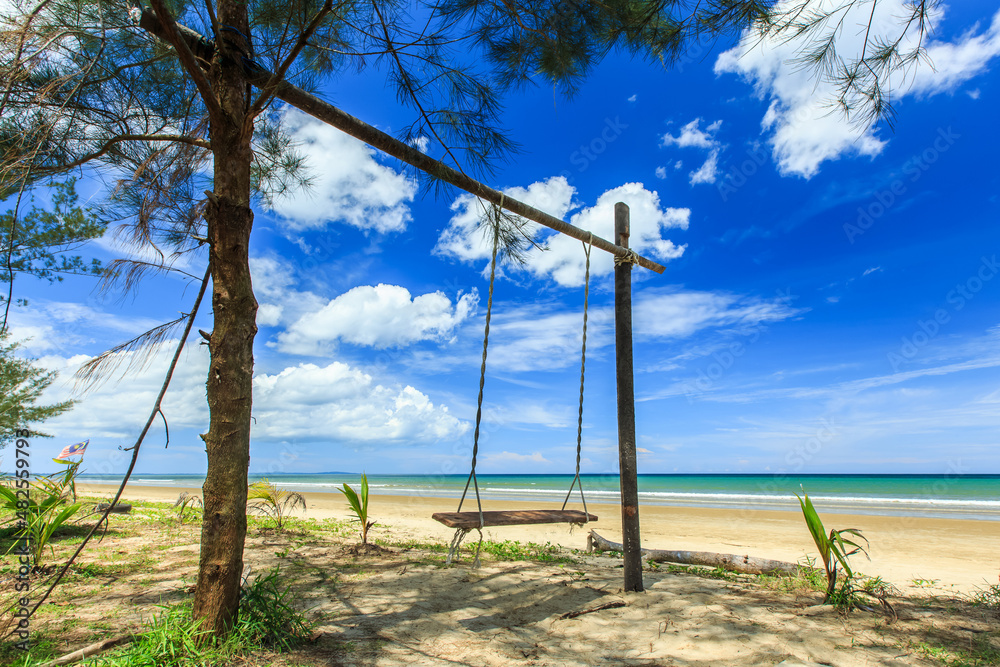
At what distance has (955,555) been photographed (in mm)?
6488

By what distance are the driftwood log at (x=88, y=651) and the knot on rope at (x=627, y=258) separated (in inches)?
152

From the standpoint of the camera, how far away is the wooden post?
3.56m

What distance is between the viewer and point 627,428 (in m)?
3.72

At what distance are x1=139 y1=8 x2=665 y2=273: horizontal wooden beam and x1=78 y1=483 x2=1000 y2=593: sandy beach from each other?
14.1 feet

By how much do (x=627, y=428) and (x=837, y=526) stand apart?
8781mm

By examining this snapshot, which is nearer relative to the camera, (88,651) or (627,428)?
(88,651)

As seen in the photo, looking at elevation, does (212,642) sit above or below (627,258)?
below

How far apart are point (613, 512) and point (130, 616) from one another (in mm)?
10884

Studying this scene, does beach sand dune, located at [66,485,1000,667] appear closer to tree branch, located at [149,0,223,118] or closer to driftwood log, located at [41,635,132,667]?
driftwood log, located at [41,635,132,667]

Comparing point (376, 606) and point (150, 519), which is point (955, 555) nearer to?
point (376, 606)

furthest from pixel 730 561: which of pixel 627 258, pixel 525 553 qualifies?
pixel 627 258

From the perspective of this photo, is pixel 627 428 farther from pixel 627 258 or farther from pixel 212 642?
pixel 212 642

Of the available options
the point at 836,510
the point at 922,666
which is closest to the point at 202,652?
the point at 922,666

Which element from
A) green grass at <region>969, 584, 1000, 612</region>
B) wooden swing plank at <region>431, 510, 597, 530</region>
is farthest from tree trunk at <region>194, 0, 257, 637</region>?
green grass at <region>969, 584, 1000, 612</region>
